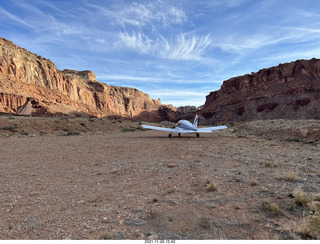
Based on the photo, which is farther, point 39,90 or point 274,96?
point 274,96

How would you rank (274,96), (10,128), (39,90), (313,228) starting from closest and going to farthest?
(313,228) → (10,128) → (39,90) → (274,96)

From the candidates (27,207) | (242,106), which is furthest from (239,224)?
(242,106)

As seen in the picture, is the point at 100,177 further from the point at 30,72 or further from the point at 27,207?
the point at 30,72

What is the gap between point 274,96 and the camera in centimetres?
8619

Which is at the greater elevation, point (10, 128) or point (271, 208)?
point (10, 128)


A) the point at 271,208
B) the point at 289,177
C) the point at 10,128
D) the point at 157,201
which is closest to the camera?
the point at 271,208

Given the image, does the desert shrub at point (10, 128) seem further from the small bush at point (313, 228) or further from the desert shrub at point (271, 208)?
the small bush at point (313, 228)

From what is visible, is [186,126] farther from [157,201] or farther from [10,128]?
[10,128]

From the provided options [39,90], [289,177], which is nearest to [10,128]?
[289,177]

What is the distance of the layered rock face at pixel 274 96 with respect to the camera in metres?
76.1

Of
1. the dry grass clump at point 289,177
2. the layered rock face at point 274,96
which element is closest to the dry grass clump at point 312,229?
the dry grass clump at point 289,177

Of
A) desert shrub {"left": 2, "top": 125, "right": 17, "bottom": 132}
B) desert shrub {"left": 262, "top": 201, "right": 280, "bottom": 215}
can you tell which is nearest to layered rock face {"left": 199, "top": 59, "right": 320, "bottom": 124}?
desert shrub {"left": 262, "top": 201, "right": 280, "bottom": 215}

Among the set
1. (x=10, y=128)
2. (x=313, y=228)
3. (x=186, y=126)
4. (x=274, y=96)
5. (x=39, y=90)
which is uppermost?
(x=39, y=90)

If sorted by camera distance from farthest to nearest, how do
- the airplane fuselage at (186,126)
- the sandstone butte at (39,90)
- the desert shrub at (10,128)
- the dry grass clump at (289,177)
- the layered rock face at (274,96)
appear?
the layered rock face at (274,96), the sandstone butte at (39,90), the airplane fuselage at (186,126), the desert shrub at (10,128), the dry grass clump at (289,177)
